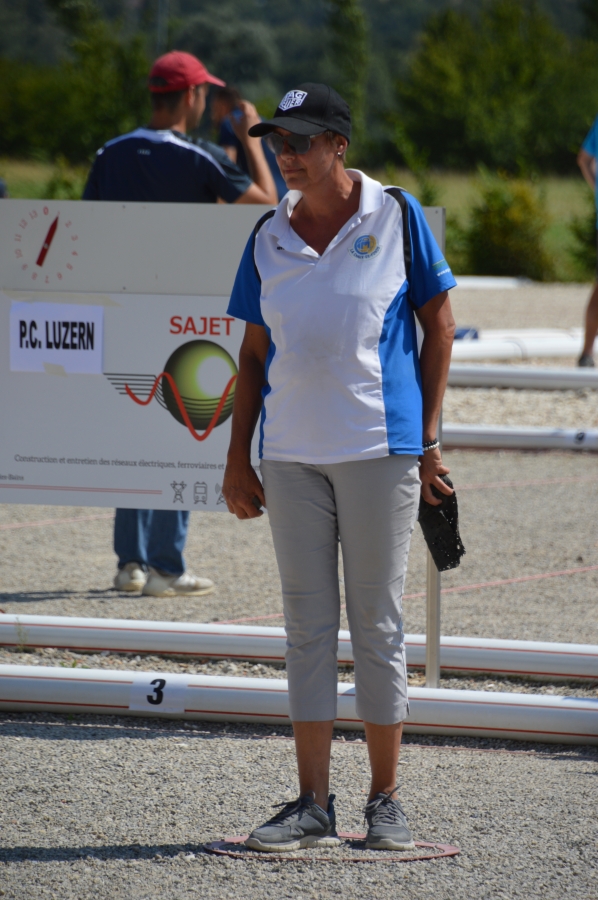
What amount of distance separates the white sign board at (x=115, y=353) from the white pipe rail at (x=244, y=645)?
1.73 feet

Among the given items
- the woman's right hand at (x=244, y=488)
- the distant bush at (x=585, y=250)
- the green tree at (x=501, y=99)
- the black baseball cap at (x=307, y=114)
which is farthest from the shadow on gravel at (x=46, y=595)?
the green tree at (x=501, y=99)

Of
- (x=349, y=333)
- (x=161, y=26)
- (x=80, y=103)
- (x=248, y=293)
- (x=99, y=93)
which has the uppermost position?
(x=161, y=26)

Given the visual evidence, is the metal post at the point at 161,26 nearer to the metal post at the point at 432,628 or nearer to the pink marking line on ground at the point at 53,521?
the pink marking line on ground at the point at 53,521

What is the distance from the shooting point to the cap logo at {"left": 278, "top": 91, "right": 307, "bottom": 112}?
2.87 metres

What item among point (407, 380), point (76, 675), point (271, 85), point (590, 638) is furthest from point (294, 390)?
point (271, 85)

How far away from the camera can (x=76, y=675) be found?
13.0ft

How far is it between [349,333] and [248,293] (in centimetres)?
39

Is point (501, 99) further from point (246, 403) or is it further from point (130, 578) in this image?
point (246, 403)

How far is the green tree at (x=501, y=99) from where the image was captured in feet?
163

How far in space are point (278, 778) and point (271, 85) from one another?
279 ft

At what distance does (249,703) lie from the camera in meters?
3.84

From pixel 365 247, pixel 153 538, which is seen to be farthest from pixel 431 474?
pixel 153 538

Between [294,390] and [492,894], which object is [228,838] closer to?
[492,894]

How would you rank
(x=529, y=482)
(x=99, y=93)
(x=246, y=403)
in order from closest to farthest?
(x=246, y=403)
(x=529, y=482)
(x=99, y=93)
